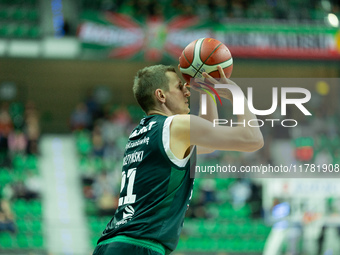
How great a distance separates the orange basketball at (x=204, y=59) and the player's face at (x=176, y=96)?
36 centimetres

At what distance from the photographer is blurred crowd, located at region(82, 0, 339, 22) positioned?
58.2ft

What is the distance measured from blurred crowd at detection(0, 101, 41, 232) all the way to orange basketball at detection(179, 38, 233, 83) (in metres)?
9.34

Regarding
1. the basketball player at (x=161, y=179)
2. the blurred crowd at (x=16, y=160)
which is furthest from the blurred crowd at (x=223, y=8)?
the basketball player at (x=161, y=179)

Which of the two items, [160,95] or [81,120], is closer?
[160,95]

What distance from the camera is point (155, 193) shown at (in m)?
3.43

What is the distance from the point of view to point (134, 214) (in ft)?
11.2

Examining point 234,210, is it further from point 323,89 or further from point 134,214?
point 134,214

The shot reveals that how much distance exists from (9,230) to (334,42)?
39.1 ft

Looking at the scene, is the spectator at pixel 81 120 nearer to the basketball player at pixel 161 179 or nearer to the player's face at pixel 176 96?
the player's face at pixel 176 96

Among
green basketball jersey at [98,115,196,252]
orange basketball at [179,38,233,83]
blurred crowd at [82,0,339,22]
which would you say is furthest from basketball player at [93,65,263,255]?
blurred crowd at [82,0,339,22]

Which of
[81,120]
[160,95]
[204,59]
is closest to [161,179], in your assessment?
[160,95]

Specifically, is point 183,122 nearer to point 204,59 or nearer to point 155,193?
point 155,193

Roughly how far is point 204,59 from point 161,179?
1128mm

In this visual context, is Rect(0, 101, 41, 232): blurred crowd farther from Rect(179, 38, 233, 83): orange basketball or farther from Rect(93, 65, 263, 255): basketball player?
Rect(93, 65, 263, 255): basketball player
